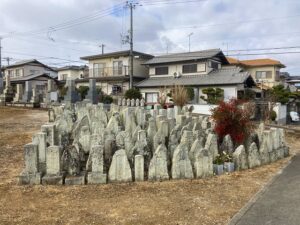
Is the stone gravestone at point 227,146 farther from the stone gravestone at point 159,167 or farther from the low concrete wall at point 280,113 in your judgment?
the low concrete wall at point 280,113

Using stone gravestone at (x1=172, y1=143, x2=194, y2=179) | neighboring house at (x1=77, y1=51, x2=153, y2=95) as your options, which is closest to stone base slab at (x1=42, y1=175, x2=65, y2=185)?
stone gravestone at (x1=172, y1=143, x2=194, y2=179)

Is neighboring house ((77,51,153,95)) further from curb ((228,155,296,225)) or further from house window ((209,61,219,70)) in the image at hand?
curb ((228,155,296,225))

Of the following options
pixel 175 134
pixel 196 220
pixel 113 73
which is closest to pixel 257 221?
pixel 196 220

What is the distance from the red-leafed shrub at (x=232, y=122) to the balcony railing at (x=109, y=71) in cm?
2670

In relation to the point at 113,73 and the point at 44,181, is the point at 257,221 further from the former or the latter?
the point at 113,73

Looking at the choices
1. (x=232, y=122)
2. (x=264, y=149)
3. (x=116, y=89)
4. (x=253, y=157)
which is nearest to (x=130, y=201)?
(x=253, y=157)

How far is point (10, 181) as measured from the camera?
588 centimetres

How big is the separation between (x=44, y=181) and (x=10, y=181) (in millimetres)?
718

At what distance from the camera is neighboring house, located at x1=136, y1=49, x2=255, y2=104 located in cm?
2630

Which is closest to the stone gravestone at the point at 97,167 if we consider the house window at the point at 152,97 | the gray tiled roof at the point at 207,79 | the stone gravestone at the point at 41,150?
the stone gravestone at the point at 41,150

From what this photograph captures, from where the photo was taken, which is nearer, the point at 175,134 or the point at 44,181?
the point at 44,181

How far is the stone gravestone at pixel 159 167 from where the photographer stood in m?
6.05

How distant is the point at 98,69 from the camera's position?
37844 millimetres

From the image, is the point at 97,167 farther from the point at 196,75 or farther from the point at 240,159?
the point at 196,75
